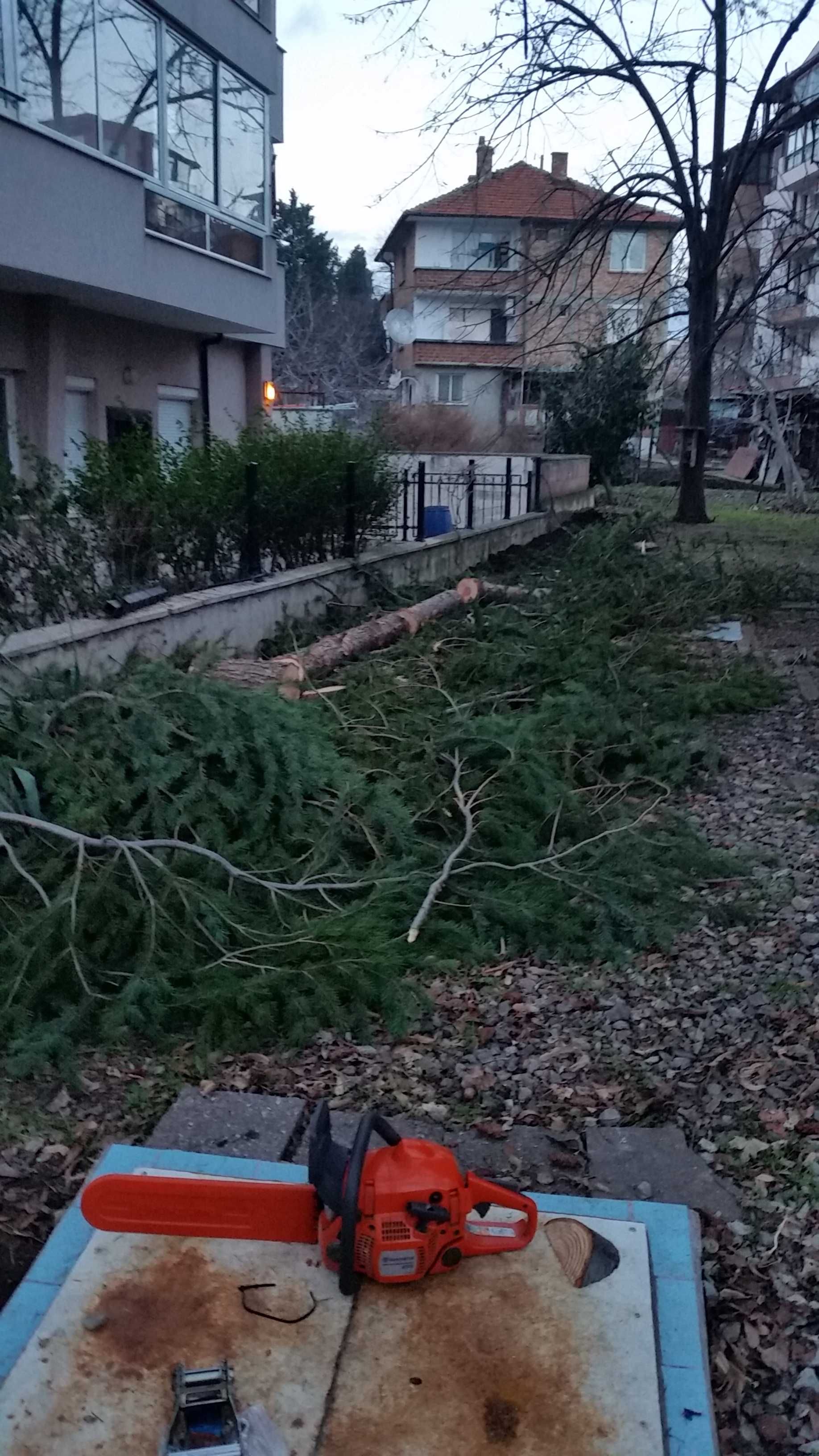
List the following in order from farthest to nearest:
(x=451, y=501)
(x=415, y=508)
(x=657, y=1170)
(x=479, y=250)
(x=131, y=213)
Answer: (x=479, y=250)
(x=451, y=501)
(x=415, y=508)
(x=131, y=213)
(x=657, y=1170)

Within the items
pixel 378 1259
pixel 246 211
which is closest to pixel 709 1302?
pixel 378 1259

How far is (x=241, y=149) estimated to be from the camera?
45.0ft

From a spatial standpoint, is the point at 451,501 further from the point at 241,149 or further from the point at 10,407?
the point at 10,407

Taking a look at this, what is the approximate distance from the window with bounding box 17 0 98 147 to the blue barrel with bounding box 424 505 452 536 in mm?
5441

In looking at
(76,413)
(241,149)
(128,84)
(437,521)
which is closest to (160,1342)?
(76,413)

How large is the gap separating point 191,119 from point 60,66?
9.52ft

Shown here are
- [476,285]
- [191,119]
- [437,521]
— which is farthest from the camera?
[476,285]

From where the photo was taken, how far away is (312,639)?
339 inches

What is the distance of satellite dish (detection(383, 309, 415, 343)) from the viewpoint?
133 feet

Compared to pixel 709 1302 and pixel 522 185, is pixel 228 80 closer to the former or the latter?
Result: pixel 709 1302

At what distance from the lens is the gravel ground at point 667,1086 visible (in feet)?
8.41

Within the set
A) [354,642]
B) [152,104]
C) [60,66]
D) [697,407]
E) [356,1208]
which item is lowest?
[356,1208]

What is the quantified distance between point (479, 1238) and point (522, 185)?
45205 mm

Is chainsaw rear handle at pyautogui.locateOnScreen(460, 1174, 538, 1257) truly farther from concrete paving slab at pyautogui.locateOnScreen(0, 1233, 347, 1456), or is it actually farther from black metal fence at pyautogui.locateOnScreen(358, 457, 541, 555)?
black metal fence at pyautogui.locateOnScreen(358, 457, 541, 555)
